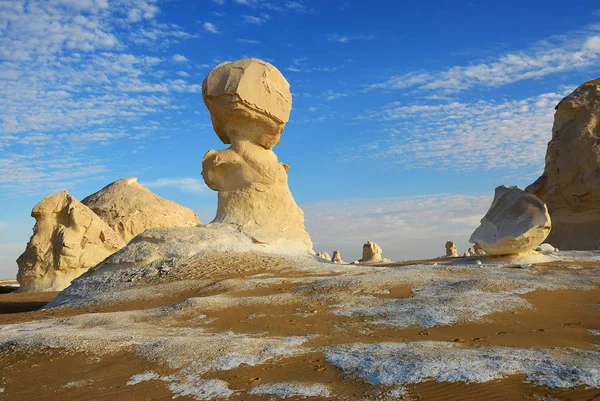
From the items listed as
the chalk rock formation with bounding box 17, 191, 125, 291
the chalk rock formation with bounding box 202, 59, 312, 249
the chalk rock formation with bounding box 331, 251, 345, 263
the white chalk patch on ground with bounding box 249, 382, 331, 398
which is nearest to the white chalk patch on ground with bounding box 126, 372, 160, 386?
the white chalk patch on ground with bounding box 249, 382, 331, 398

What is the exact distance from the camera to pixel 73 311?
9141mm

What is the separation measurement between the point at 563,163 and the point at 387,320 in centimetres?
1757

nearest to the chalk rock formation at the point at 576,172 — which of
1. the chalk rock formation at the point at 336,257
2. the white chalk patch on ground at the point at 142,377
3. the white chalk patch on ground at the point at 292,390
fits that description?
the chalk rock formation at the point at 336,257

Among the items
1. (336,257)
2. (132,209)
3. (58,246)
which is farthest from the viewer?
(336,257)

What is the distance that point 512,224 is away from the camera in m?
12.7

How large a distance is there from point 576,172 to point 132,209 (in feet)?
62.2

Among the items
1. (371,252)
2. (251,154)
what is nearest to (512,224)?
(251,154)

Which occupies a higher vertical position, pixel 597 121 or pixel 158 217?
pixel 597 121

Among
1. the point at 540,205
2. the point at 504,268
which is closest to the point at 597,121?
the point at 540,205

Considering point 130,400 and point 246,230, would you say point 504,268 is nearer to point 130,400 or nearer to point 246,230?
point 246,230

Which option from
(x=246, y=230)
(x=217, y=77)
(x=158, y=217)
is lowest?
(x=246, y=230)

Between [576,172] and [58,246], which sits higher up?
[576,172]

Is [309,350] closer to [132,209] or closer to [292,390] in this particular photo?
[292,390]

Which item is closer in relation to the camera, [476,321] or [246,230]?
[476,321]
